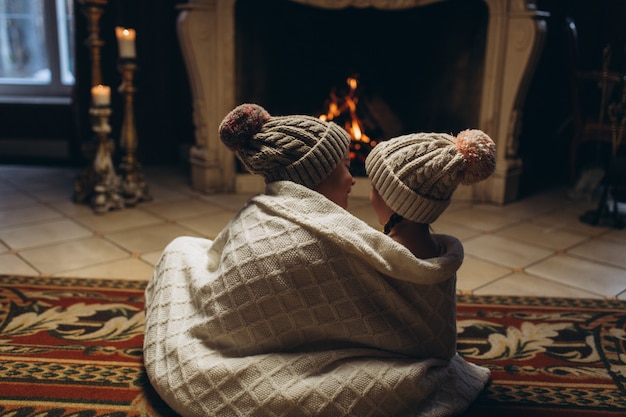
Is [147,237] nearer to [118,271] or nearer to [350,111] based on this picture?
[118,271]

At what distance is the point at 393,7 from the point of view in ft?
9.04

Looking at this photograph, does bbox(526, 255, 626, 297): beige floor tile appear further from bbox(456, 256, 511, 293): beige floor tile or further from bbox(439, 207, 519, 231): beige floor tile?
bbox(439, 207, 519, 231): beige floor tile

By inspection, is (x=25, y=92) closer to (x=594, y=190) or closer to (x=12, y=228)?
(x=12, y=228)

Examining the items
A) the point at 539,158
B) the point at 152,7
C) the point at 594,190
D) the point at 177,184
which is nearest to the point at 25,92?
the point at 152,7

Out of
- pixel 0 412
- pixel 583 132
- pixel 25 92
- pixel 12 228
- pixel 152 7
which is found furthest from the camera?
pixel 25 92

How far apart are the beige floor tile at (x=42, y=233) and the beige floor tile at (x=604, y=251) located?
186 cm

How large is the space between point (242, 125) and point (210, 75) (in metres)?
1.87

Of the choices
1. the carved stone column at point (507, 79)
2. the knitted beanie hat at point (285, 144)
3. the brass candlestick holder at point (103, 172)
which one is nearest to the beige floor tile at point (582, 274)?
the carved stone column at point (507, 79)

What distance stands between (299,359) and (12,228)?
173 cm

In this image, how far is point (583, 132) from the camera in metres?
3.00

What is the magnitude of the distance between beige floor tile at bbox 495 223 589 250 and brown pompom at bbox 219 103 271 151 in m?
1.56

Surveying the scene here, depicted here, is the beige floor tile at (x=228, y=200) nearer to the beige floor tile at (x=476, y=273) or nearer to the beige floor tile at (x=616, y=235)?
the beige floor tile at (x=476, y=273)

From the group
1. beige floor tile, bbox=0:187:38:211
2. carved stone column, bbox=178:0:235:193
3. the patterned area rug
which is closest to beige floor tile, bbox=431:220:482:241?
the patterned area rug

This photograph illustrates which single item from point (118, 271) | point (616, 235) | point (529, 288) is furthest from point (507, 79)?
point (118, 271)
